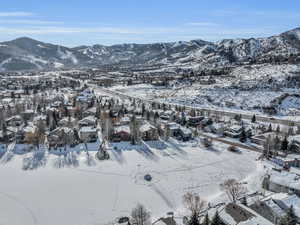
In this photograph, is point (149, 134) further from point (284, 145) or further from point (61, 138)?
point (284, 145)

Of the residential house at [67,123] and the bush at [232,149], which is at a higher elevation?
the residential house at [67,123]

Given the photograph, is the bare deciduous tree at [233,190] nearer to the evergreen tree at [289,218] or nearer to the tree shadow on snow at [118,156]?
the evergreen tree at [289,218]

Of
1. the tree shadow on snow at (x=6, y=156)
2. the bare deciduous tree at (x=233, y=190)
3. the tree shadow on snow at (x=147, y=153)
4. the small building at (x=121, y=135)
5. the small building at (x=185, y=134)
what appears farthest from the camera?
the small building at (x=185, y=134)

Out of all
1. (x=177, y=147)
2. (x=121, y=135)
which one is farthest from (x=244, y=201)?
(x=121, y=135)

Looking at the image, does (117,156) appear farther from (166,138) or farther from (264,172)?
(264,172)

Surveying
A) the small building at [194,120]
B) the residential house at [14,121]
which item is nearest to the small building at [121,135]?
the small building at [194,120]

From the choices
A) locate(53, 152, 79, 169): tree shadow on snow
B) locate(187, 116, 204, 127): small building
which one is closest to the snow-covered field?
locate(53, 152, 79, 169): tree shadow on snow

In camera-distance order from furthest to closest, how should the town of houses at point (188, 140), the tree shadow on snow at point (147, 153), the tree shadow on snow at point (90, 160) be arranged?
the tree shadow on snow at point (147, 153) → the tree shadow on snow at point (90, 160) → the town of houses at point (188, 140)

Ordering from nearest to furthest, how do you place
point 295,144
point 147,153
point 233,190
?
point 233,190
point 147,153
point 295,144

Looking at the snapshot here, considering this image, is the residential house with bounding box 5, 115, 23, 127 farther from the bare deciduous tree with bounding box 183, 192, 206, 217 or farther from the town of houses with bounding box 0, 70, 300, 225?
the bare deciduous tree with bounding box 183, 192, 206, 217
